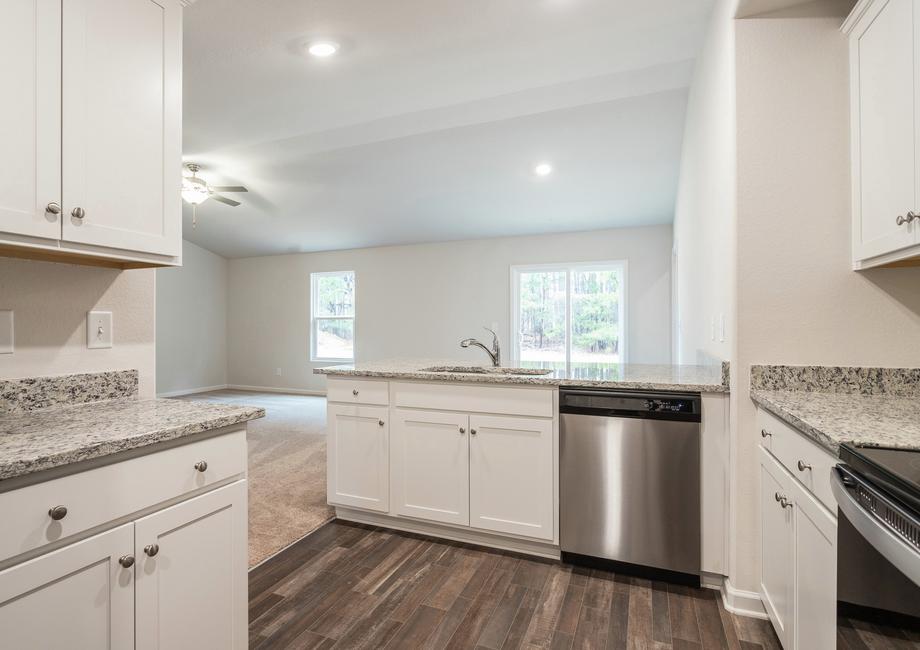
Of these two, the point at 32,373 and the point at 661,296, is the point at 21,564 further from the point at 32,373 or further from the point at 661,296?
the point at 661,296

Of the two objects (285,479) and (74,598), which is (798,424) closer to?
(74,598)

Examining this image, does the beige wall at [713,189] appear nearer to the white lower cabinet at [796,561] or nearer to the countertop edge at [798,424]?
the countertop edge at [798,424]

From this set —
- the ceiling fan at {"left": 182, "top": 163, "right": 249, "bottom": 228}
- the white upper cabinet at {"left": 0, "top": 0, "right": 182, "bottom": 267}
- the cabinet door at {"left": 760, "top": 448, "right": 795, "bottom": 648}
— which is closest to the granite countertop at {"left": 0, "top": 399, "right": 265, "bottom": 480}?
the white upper cabinet at {"left": 0, "top": 0, "right": 182, "bottom": 267}

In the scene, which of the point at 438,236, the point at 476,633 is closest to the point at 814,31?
the point at 476,633

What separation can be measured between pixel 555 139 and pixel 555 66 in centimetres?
123

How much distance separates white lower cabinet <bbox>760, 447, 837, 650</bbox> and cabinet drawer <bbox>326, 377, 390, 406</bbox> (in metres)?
1.79

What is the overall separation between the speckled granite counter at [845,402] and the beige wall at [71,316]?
212 cm

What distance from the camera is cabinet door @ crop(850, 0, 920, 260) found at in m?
1.36

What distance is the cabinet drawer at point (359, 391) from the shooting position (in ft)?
8.57

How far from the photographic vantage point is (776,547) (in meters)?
1.58

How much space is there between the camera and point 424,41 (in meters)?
2.67

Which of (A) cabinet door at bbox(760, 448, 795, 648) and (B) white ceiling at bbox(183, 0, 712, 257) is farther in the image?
(B) white ceiling at bbox(183, 0, 712, 257)

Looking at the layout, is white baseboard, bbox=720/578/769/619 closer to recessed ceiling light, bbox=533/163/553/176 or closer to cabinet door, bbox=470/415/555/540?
cabinet door, bbox=470/415/555/540

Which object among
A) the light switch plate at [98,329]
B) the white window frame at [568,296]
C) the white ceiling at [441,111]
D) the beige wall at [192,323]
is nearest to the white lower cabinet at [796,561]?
the light switch plate at [98,329]
